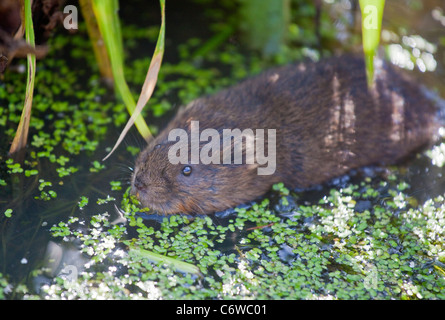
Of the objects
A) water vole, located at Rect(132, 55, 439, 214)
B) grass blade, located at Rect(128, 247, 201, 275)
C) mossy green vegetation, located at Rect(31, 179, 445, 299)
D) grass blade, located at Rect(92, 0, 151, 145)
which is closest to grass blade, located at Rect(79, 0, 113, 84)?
grass blade, located at Rect(92, 0, 151, 145)

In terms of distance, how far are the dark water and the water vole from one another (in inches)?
9.8

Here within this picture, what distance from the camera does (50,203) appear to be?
3.38 meters

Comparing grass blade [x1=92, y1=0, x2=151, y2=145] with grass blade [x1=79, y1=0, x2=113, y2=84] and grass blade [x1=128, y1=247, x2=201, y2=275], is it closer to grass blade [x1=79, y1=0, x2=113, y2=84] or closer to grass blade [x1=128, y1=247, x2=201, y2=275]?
grass blade [x1=79, y1=0, x2=113, y2=84]

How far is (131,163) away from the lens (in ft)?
12.5

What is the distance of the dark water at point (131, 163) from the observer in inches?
121

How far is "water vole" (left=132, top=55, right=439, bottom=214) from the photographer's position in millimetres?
3428

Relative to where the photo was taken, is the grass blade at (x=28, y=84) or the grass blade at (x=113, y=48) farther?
the grass blade at (x=113, y=48)

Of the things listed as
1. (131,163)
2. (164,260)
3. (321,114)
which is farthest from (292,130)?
(164,260)

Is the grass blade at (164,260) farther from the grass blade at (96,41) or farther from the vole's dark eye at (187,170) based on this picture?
the grass blade at (96,41)

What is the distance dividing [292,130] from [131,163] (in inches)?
46.4

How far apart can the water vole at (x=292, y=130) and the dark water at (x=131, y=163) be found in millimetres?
250

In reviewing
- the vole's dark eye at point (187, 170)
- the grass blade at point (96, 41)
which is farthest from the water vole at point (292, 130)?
the grass blade at point (96, 41)
